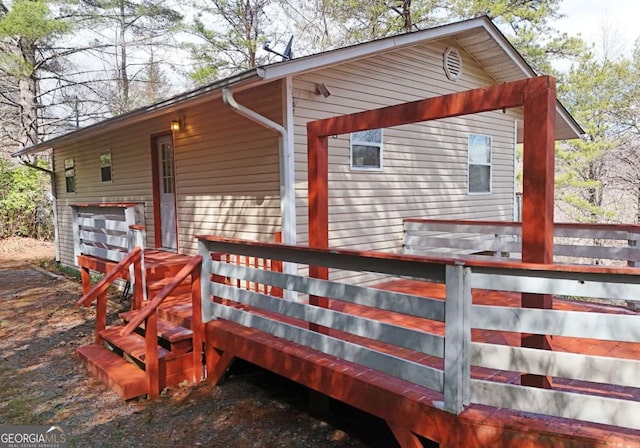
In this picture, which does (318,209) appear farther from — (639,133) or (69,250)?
(639,133)

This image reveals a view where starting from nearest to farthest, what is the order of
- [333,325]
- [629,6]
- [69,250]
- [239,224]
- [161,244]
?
[333,325], [239,224], [161,244], [69,250], [629,6]

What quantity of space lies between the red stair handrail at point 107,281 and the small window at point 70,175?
674cm

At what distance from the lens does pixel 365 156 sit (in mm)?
6273

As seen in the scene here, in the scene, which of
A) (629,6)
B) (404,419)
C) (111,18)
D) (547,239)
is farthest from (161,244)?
(629,6)

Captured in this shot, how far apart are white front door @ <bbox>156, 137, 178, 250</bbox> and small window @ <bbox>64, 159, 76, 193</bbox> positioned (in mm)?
4226

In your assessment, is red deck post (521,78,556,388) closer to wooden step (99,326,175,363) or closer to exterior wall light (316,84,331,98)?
wooden step (99,326,175,363)

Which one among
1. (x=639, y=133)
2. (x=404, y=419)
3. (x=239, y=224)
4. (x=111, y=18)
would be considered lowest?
(x=404, y=419)

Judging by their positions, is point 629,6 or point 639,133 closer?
point 639,133

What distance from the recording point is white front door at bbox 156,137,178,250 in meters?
7.60

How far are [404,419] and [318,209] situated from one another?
188 cm

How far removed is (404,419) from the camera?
2643 mm

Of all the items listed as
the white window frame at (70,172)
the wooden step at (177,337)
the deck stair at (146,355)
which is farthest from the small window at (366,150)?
the white window frame at (70,172)

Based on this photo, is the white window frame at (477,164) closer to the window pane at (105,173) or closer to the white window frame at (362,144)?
the white window frame at (362,144)

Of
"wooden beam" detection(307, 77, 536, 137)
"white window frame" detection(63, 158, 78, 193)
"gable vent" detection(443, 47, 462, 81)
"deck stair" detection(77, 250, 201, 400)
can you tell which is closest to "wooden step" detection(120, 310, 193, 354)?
"deck stair" detection(77, 250, 201, 400)
